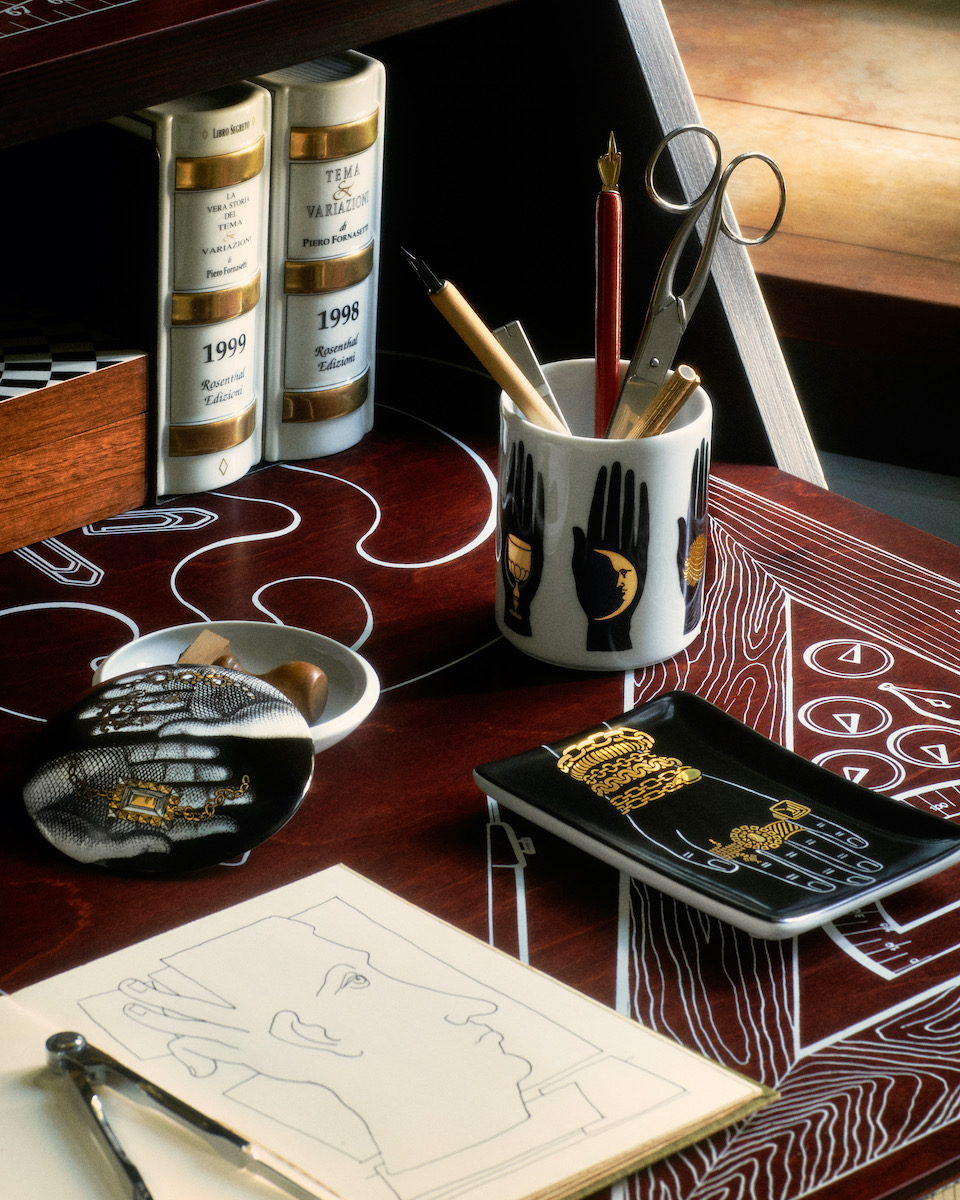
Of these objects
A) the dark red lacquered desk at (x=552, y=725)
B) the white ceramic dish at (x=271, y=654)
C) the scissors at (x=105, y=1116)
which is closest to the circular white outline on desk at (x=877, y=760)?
the dark red lacquered desk at (x=552, y=725)

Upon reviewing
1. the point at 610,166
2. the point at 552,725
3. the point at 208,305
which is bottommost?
the point at 552,725

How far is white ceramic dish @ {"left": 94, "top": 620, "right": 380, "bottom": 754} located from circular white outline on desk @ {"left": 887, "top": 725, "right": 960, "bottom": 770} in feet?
0.82

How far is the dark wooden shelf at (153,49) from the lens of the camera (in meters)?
0.61

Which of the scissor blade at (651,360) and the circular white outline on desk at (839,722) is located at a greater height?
the scissor blade at (651,360)

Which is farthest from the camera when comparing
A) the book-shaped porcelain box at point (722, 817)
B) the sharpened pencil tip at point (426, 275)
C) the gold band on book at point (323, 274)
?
the gold band on book at point (323, 274)

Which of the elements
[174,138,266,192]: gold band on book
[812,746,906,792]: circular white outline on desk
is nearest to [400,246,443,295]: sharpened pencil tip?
[174,138,266,192]: gold band on book

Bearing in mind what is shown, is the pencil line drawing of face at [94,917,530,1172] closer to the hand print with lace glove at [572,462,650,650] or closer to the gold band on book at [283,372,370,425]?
the hand print with lace glove at [572,462,650,650]

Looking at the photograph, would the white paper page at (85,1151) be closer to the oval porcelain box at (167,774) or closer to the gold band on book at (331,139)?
the oval porcelain box at (167,774)

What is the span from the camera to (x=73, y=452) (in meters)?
0.85

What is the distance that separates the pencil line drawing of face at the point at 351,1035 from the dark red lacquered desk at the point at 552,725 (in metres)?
0.04

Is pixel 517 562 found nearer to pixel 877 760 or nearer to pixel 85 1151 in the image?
pixel 877 760

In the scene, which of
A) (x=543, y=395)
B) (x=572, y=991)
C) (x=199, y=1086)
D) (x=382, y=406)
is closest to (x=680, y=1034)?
(x=572, y=991)

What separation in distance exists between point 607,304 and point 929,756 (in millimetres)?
282

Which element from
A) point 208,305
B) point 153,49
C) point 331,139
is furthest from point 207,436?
point 153,49
